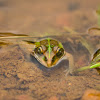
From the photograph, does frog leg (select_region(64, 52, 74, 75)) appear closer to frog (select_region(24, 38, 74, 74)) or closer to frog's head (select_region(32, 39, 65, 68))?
frog (select_region(24, 38, 74, 74))

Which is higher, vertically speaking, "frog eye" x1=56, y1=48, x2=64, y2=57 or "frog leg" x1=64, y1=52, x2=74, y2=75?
"frog eye" x1=56, y1=48, x2=64, y2=57

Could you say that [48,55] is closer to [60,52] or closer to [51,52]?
[51,52]

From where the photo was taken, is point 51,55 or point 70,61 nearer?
point 51,55

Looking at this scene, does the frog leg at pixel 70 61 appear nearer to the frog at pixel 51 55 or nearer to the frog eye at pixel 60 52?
the frog at pixel 51 55

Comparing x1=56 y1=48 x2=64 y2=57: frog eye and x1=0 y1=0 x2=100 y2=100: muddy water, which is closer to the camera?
x1=0 y1=0 x2=100 y2=100: muddy water

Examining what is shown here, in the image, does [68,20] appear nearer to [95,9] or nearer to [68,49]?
[95,9]

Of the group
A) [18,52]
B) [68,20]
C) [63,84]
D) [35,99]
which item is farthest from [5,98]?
[68,20]

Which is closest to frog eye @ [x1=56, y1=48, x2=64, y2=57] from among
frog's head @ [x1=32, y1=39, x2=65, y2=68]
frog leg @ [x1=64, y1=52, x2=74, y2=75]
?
frog's head @ [x1=32, y1=39, x2=65, y2=68]

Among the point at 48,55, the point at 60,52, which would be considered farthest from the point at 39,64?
the point at 60,52
